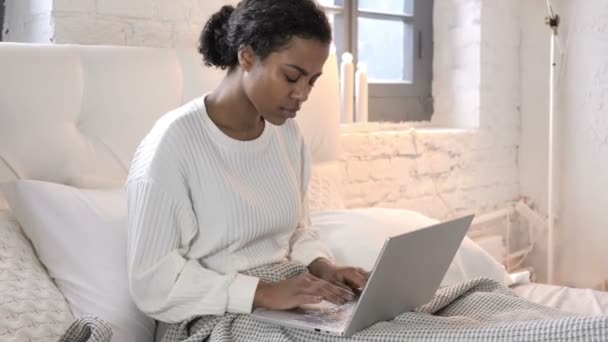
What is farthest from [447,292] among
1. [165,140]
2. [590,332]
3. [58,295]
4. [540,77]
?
[540,77]

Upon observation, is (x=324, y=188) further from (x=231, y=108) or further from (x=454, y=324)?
(x=454, y=324)

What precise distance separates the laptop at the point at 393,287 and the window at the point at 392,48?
1.55 m

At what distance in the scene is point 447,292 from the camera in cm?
134

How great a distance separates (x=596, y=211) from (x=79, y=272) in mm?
2143

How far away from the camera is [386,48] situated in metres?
2.90

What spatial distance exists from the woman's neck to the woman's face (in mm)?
32

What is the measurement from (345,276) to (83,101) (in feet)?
2.05

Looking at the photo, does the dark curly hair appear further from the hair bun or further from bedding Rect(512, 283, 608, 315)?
bedding Rect(512, 283, 608, 315)

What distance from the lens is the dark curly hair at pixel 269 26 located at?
1.30m

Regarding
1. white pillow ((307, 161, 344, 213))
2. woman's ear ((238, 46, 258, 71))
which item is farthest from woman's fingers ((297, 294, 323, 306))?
white pillow ((307, 161, 344, 213))

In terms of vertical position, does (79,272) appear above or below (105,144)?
below

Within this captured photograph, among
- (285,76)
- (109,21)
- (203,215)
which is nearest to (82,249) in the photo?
(203,215)

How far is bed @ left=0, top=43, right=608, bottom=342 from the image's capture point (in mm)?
1249

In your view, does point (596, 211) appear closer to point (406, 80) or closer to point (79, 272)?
point (406, 80)
